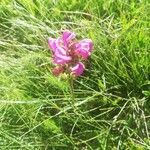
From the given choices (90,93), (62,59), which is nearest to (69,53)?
(62,59)

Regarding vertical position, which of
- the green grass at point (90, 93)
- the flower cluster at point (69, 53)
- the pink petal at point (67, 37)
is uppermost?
the pink petal at point (67, 37)

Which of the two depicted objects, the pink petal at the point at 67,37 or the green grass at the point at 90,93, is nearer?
the pink petal at the point at 67,37

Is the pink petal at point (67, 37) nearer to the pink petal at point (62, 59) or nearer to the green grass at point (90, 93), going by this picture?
the pink petal at point (62, 59)

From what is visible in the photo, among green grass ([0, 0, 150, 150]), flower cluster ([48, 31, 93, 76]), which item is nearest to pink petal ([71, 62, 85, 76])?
flower cluster ([48, 31, 93, 76])

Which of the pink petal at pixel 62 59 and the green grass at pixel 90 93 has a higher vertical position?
the pink petal at pixel 62 59

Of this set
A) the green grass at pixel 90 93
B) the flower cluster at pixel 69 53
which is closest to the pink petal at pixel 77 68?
the flower cluster at pixel 69 53

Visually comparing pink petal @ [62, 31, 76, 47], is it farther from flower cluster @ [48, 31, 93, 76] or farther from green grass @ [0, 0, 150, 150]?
green grass @ [0, 0, 150, 150]

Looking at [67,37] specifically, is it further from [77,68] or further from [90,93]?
[90,93]

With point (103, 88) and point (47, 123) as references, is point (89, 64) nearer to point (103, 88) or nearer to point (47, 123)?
point (103, 88)
